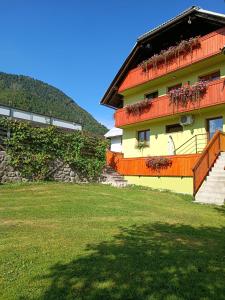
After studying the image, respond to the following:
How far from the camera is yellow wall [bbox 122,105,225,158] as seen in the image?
19953 millimetres

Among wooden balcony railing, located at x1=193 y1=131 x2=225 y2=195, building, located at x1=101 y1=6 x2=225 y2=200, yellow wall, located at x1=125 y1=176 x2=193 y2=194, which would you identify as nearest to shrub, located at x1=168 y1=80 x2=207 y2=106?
building, located at x1=101 y1=6 x2=225 y2=200

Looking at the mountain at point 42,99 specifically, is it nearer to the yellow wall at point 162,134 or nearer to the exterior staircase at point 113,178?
the yellow wall at point 162,134

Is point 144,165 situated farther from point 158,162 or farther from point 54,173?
point 54,173

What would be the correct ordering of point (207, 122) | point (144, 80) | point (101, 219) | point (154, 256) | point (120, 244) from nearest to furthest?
point (154, 256) → point (120, 244) → point (101, 219) → point (207, 122) → point (144, 80)

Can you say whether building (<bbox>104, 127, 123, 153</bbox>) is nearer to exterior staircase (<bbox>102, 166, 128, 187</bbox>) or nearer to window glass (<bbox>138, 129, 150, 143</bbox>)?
window glass (<bbox>138, 129, 150, 143</bbox>)

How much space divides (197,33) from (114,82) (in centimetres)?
772

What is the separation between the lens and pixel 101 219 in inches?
371

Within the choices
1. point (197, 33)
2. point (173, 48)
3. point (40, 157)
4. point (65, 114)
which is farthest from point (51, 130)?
point (65, 114)

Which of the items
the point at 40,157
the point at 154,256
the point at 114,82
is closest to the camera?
the point at 154,256

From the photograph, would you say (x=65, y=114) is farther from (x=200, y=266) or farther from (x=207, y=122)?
(x=200, y=266)

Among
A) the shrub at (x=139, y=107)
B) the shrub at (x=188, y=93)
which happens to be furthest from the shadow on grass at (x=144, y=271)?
the shrub at (x=139, y=107)

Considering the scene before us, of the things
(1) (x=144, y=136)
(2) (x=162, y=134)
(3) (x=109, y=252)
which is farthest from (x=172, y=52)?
(3) (x=109, y=252)

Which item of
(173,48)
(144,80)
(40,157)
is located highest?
(173,48)

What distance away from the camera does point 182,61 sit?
20.7 m
